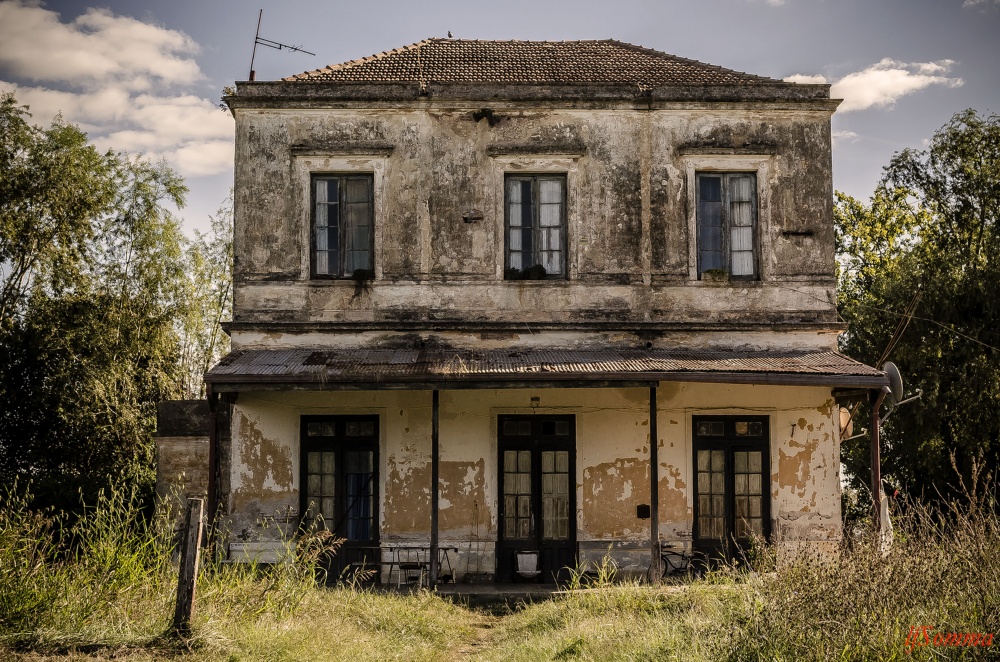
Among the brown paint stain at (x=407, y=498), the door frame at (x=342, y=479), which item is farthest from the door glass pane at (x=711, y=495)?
the door frame at (x=342, y=479)

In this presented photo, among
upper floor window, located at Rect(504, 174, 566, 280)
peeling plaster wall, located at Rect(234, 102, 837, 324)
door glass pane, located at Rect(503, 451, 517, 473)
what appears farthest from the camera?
upper floor window, located at Rect(504, 174, 566, 280)

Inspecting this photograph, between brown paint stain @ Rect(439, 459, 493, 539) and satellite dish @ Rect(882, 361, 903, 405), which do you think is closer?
brown paint stain @ Rect(439, 459, 493, 539)

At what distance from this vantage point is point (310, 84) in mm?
12906

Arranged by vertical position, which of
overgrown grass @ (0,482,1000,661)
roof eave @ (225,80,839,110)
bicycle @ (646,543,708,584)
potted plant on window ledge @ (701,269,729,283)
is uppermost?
roof eave @ (225,80,839,110)

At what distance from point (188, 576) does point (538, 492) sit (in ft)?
20.5

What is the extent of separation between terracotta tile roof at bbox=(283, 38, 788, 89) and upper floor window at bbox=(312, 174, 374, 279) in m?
1.57

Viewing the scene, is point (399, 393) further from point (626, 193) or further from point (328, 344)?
point (626, 193)

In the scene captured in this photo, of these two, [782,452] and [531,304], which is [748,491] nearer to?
[782,452]

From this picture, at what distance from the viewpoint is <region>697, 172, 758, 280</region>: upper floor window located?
42.8 feet

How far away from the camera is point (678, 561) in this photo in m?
12.2

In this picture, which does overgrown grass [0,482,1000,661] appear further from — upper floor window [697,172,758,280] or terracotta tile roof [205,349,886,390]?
upper floor window [697,172,758,280]

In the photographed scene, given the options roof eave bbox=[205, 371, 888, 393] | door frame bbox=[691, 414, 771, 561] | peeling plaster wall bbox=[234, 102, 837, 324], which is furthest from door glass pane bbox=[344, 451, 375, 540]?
door frame bbox=[691, 414, 771, 561]

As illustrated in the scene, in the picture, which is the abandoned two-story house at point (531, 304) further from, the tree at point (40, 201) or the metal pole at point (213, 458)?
the tree at point (40, 201)

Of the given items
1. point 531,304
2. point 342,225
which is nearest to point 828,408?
point 531,304
